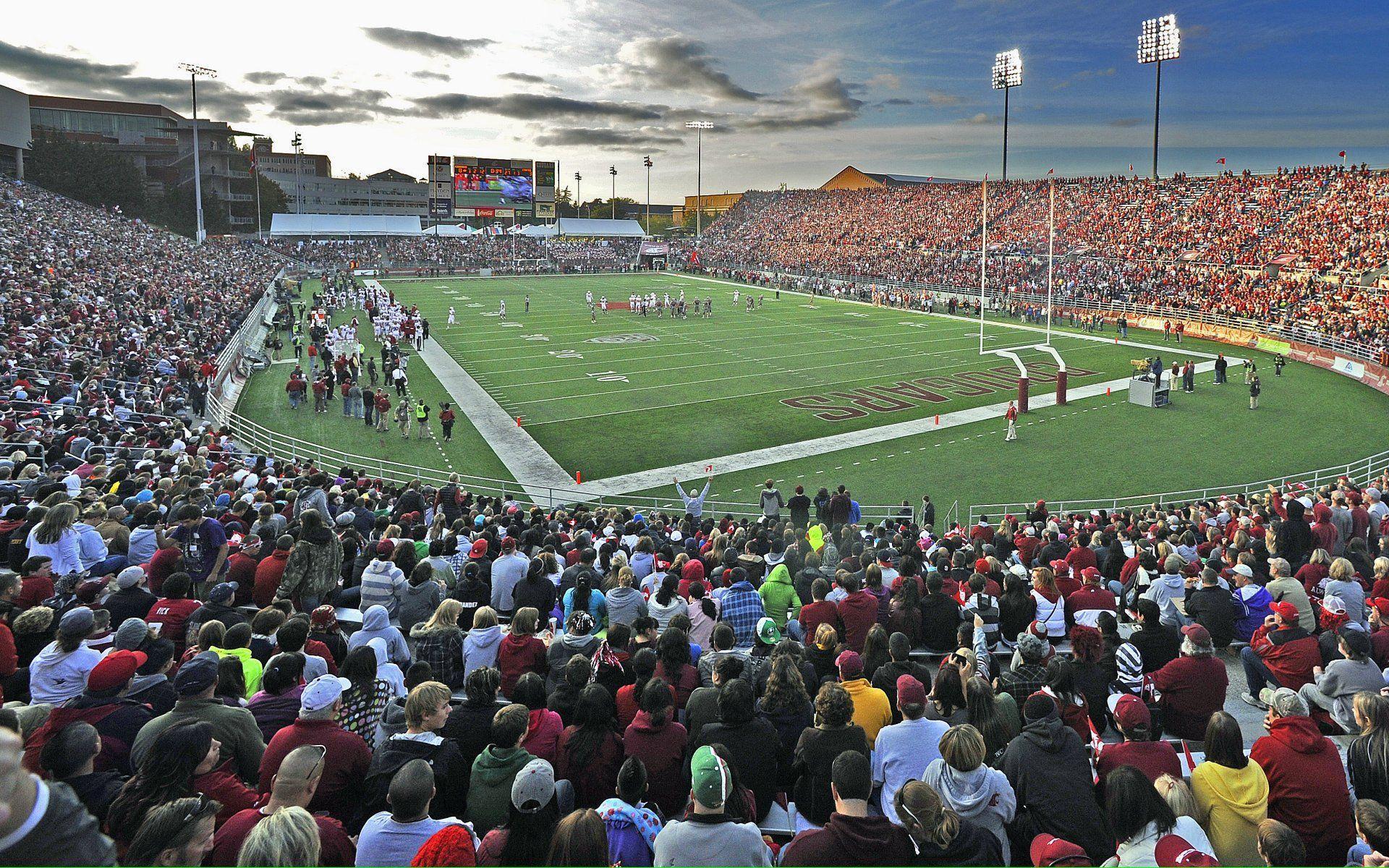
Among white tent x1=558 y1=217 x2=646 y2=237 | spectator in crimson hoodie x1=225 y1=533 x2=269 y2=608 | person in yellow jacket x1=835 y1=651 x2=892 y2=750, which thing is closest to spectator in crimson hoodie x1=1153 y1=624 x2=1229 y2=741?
person in yellow jacket x1=835 y1=651 x2=892 y2=750

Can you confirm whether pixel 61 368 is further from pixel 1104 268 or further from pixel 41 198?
pixel 1104 268

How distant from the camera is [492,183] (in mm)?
116500

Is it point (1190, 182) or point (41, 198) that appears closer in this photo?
point (41, 198)

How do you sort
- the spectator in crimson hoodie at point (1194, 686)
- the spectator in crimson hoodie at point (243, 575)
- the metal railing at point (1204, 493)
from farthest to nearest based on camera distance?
the metal railing at point (1204, 493)
the spectator in crimson hoodie at point (243, 575)
the spectator in crimson hoodie at point (1194, 686)

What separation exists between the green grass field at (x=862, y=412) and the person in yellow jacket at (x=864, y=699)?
14.1 metres

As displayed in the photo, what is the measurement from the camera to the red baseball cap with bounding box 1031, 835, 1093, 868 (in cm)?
391

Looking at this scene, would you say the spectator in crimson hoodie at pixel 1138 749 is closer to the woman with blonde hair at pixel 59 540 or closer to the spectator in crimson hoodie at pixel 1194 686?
the spectator in crimson hoodie at pixel 1194 686

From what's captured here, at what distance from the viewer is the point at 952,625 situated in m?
8.02

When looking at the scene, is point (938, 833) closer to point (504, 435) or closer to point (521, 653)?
point (521, 653)

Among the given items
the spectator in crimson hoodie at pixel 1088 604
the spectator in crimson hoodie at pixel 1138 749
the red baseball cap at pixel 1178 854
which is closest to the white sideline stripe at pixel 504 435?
the spectator in crimson hoodie at pixel 1088 604

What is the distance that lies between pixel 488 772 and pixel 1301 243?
2259 inches

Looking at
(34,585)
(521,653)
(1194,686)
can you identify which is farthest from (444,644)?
(1194,686)

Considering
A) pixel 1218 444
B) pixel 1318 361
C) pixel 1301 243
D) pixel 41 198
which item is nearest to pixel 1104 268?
pixel 1301 243

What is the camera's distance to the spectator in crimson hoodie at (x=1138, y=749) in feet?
15.2
